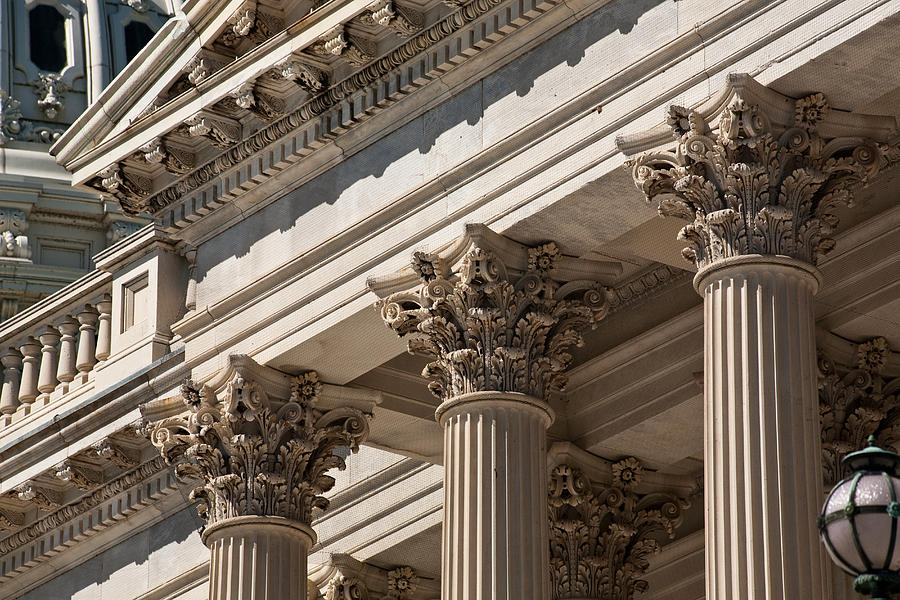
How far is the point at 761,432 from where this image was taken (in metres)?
36.9

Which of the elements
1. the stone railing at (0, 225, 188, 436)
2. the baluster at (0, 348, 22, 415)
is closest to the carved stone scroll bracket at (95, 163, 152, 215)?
the stone railing at (0, 225, 188, 436)

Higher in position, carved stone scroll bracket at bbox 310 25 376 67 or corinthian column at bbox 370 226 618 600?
carved stone scroll bracket at bbox 310 25 376 67

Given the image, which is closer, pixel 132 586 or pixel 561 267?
pixel 561 267

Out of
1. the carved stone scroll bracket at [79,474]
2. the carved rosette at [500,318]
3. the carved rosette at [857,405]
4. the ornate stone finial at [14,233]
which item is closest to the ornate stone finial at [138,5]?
the ornate stone finial at [14,233]

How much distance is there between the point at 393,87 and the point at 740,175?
8.48 meters

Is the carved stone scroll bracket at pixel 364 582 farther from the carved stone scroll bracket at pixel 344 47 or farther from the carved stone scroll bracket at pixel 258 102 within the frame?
the carved stone scroll bracket at pixel 344 47

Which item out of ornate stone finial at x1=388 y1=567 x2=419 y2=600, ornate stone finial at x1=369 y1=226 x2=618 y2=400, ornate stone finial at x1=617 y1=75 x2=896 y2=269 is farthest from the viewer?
ornate stone finial at x1=388 y1=567 x2=419 y2=600

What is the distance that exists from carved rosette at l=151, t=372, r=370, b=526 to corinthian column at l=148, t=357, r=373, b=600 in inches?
0.7

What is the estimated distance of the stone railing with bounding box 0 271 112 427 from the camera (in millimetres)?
55375

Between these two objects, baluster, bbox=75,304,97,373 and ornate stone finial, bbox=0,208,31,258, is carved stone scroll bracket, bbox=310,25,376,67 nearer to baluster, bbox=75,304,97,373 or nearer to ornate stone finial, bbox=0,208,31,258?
baluster, bbox=75,304,97,373

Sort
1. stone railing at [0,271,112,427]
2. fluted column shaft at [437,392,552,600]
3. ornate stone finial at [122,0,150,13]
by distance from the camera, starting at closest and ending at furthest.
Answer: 1. fluted column shaft at [437,392,552,600]
2. stone railing at [0,271,112,427]
3. ornate stone finial at [122,0,150,13]

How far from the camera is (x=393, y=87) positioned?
44781 mm

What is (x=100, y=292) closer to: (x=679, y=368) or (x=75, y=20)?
(x=679, y=368)

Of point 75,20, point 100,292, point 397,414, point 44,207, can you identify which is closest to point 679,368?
point 397,414
